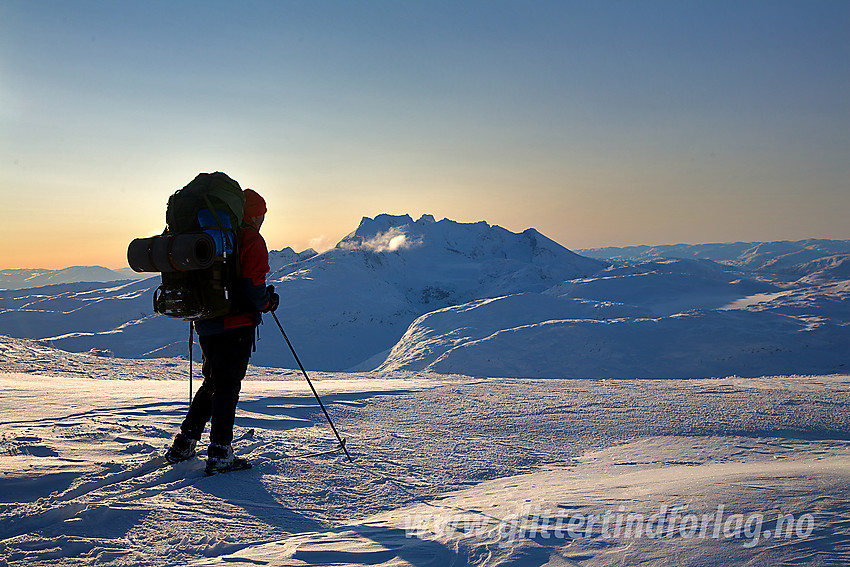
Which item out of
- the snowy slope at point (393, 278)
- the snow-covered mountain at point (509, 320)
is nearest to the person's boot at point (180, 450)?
the snow-covered mountain at point (509, 320)

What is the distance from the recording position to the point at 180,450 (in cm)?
348

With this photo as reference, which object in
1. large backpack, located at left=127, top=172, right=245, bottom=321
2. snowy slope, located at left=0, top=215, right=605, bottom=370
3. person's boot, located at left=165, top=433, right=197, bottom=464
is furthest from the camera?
snowy slope, located at left=0, top=215, right=605, bottom=370

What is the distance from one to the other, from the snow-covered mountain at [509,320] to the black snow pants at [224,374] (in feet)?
39.2

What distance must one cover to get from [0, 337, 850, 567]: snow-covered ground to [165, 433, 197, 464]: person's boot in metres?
0.08

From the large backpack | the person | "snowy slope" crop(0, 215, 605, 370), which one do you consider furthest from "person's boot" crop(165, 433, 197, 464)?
"snowy slope" crop(0, 215, 605, 370)

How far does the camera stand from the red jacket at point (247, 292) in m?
3.39

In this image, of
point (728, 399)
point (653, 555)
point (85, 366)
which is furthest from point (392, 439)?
point (85, 366)

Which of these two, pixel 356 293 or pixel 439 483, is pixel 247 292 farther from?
pixel 356 293

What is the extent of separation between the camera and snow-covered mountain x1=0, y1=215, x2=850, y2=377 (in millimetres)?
15266

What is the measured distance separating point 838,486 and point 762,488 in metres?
0.41

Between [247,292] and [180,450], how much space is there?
1.30 meters

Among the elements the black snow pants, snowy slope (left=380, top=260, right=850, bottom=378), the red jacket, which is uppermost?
the red jacket

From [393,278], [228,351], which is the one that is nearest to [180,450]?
[228,351]

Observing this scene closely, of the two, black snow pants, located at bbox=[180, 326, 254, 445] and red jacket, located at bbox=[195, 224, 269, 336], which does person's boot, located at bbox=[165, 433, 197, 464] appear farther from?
red jacket, located at bbox=[195, 224, 269, 336]
